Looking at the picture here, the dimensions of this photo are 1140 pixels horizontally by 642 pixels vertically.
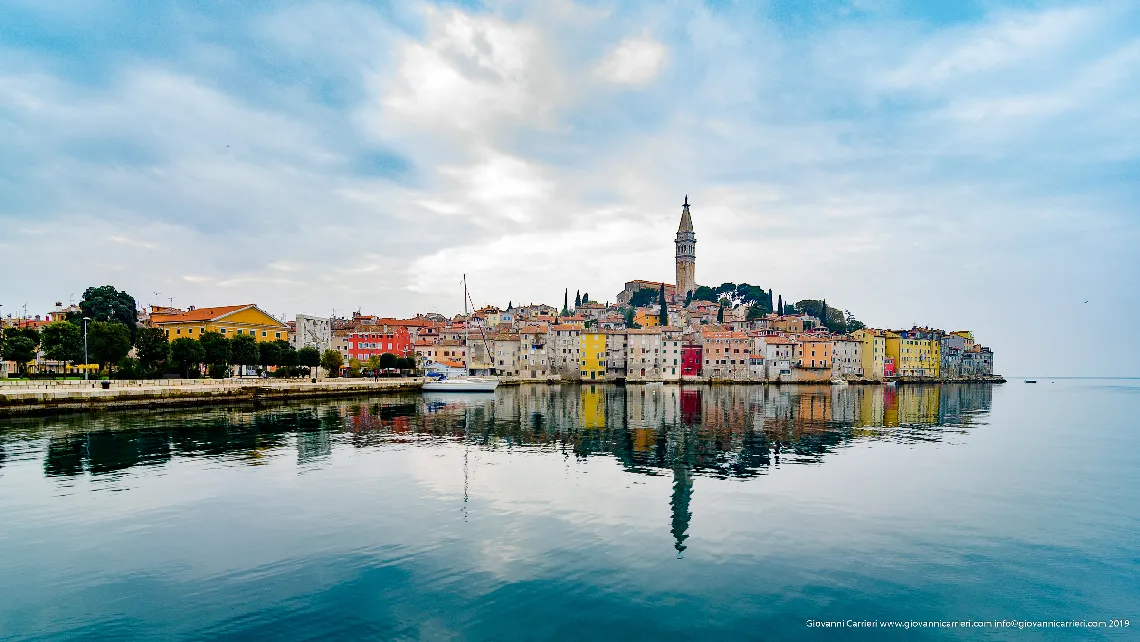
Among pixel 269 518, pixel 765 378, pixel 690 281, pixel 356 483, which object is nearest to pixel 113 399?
pixel 356 483

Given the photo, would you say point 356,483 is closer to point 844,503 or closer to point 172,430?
point 844,503

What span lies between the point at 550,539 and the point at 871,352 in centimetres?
11742

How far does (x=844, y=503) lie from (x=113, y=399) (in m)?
41.6

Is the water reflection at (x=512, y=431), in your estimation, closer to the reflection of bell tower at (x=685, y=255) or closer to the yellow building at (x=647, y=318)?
the yellow building at (x=647, y=318)

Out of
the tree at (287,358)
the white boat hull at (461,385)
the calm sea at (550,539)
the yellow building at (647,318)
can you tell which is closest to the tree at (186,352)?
the tree at (287,358)

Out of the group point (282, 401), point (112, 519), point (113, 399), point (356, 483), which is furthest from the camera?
point (282, 401)

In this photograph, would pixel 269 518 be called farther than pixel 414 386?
No

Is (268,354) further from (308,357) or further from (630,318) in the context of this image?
(630,318)

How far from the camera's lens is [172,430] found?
3052 cm

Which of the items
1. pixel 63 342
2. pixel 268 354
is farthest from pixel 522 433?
pixel 63 342

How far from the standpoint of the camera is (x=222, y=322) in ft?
237

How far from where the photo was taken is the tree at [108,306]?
68.5m

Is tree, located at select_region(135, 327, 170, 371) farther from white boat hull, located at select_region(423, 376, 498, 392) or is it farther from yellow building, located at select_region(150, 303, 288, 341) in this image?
white boat hull, located at select_region(423, 376, 498, 392)

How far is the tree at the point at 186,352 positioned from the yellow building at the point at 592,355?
58.1m
